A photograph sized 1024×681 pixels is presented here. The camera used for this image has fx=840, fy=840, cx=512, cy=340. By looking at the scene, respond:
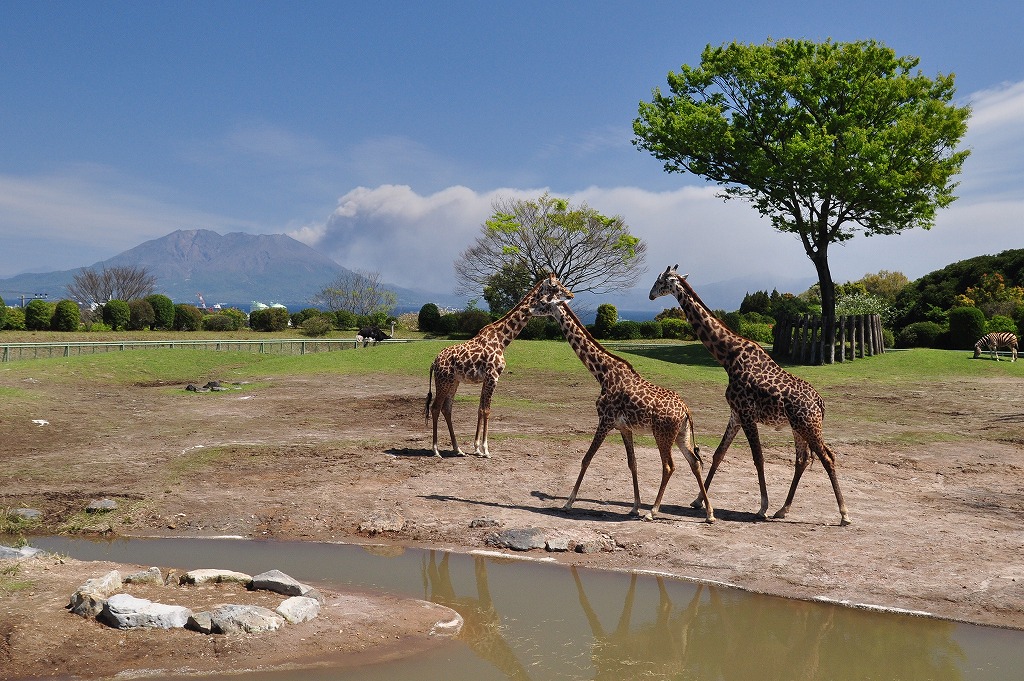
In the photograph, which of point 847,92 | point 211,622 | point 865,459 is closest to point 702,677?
point 211,622

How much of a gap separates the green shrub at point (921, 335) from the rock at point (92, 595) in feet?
153

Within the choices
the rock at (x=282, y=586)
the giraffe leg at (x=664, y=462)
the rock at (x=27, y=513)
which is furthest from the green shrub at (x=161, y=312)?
the rock at (x=282, y=586)

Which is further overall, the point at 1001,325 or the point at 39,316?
the point at 39,316

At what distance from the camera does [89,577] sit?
9.16m

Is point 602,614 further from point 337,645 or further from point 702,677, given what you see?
point 337,645

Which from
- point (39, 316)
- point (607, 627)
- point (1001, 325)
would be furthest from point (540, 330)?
point (607, 627)

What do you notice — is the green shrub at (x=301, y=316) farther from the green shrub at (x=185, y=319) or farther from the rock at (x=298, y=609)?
the rock at (x=298, y=609)

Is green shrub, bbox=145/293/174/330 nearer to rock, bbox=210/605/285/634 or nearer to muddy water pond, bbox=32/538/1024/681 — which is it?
muddy water pond, bbox=32/538/1024/681

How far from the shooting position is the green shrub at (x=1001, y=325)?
4247cm

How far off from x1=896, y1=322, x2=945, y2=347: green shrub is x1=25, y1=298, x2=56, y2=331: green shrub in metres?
51.7

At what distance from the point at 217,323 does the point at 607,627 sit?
60.9 m

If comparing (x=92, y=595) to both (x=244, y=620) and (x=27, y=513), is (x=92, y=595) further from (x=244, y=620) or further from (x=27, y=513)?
(x=27, y=513)

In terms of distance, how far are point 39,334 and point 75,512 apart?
4281cm

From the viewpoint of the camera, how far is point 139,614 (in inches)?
316
